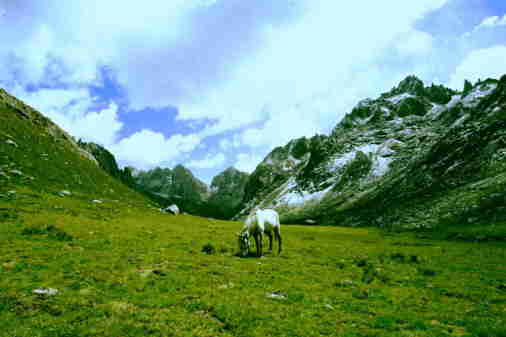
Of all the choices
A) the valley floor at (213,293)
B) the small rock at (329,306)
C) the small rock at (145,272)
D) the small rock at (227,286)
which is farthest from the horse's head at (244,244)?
the small rock at (329,306)

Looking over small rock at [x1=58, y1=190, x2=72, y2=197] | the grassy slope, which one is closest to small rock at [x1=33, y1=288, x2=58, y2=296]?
the grassy slope

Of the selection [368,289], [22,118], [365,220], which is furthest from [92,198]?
[365,220]

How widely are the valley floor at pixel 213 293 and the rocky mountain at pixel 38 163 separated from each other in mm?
22315

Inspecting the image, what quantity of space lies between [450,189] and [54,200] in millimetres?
134655

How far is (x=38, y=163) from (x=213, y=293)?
181 ft

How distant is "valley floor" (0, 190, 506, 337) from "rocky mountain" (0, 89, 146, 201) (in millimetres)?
22315

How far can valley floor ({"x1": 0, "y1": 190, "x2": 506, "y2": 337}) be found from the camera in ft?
37.3

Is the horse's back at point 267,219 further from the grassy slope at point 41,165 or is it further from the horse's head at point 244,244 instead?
the grassy slope at point 41,165

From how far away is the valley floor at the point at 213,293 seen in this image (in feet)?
37.3

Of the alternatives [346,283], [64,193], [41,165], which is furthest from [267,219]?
[41,165]

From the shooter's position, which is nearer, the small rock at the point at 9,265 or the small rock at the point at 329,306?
the small rock at the point at 329,306

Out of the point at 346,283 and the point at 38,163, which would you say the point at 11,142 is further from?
the point at 346,283

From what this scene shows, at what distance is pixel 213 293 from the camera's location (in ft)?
48.7

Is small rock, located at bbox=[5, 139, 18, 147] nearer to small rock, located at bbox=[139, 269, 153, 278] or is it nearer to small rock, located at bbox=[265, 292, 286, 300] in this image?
small rock, located at bbox=[139, 269, 153, 278]
